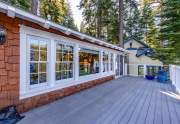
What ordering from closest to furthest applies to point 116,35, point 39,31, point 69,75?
1. point 39,31
2. point 69,75
3. point 116,35

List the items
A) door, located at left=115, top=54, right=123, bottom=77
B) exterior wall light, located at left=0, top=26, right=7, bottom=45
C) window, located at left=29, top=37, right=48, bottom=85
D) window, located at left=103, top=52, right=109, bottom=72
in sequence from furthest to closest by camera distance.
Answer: door, located at left=115, top=54, right=123, bottom=77 < window, located at left=103, top=52, right=109, bottom=72 < window, located at left=29, top=37, right=48, bottom=85 < exterior wall light, located at left=0, top=26, right=7, bottom=45

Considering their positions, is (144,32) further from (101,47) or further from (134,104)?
(134,104)

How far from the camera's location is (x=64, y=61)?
817 centimetres

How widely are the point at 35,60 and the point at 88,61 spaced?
16.9 ft

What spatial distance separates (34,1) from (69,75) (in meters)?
6.84

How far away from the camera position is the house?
196 inches

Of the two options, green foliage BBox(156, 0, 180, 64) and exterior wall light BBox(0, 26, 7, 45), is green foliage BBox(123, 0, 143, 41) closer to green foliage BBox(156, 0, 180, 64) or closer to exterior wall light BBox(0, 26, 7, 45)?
green foliage BBox(156, 0, 180, 64)

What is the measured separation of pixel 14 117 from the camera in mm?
4734

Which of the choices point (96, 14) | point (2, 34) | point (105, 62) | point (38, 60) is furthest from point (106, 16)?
point (2, 34)

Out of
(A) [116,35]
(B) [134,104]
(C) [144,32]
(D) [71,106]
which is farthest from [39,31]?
(C) [144,32]

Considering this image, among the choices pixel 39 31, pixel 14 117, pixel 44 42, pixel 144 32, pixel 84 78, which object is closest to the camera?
pixel 14 117

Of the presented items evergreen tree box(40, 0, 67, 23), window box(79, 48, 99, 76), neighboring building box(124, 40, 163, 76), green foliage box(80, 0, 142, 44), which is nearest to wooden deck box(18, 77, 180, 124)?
window box(79, 48, 99, 76)

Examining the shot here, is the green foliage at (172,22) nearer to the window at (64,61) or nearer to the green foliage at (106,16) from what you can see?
the window at (64,61)

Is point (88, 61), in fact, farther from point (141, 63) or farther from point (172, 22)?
point (141, 63)
